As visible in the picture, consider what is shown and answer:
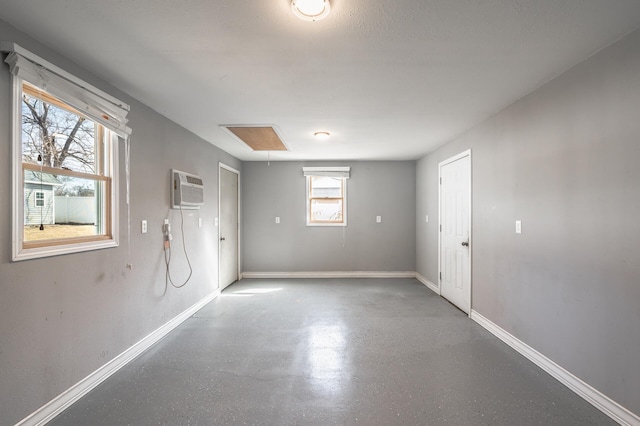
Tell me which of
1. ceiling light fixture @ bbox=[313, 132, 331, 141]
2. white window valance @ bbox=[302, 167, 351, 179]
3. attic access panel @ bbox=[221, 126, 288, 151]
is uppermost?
ceiling light fixture @ bbox=[313, 132, 331, 141]

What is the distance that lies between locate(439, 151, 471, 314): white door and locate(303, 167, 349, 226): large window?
193 cm

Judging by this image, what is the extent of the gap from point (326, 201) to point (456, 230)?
101 inches

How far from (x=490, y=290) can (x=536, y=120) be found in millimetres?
1726

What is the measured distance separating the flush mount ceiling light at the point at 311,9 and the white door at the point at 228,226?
353 centimetres

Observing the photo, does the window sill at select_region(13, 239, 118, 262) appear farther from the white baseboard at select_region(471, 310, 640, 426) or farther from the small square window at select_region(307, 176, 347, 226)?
Answer: the small square window at select_region(307, 176, 347, 226)

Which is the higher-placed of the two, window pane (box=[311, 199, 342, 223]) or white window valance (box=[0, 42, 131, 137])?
white window valance (box=[0, 42, 131, 137])

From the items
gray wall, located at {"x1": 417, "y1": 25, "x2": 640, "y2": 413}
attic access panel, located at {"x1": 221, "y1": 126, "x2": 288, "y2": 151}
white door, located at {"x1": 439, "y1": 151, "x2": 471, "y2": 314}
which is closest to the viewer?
gray wall, located at {"x1": 417, "y1": 25, "x2": 640, "y2": 413}

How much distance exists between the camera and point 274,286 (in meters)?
5.14

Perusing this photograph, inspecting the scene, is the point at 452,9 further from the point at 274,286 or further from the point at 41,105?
the point at 274,286

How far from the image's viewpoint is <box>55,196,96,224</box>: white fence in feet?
6.67

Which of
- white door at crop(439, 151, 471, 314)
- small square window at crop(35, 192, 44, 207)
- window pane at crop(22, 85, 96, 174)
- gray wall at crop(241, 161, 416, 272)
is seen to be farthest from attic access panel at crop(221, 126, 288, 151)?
white door at crop(439, 151, 471, 314)

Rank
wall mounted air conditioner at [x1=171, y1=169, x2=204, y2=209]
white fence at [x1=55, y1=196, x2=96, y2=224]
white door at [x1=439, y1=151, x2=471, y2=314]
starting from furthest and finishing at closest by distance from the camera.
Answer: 1. white door at [x1=439, y1=151, x2=471, y2=314]
2. wall mounted air conditioner at [x1=171, y1=169, x2=204, y2=209]
3. white fence at [x1=55, y1=196, x2=96, y2=224]

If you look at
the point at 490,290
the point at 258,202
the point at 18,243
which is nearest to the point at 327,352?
the point at 490,290

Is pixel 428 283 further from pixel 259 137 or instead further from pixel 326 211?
pixel 259 137
